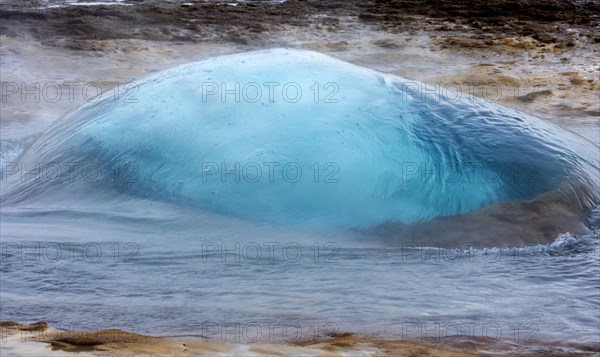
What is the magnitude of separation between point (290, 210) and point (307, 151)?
0.22 metres

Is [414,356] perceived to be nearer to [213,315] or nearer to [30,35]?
[213,315]

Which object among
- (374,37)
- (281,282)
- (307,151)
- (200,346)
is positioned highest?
(374,37)

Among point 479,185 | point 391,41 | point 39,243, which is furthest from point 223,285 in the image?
point 391,41

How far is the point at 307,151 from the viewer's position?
3.30m

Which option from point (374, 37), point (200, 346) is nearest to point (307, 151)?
point (200, 346)

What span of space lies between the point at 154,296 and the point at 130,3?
639 cm

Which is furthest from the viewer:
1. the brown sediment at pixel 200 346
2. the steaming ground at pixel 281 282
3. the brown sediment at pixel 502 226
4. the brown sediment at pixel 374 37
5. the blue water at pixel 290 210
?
the brown sediment at pixel 374 37

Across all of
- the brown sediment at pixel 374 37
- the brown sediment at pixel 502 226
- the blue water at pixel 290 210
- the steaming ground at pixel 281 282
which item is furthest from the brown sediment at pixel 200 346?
the brown sediment at pixel 374 37

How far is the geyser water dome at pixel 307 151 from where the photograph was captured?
3.29 meters

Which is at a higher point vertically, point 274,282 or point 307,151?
point 307,151

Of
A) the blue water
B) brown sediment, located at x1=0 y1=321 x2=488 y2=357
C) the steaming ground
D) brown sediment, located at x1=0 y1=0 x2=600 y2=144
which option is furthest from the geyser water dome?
brown sediment, located at x1=0 y1=0 x2=600 y2=144

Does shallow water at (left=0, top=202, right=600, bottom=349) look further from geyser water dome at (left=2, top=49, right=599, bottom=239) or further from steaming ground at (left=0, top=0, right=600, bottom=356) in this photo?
geyser water dome at (left=2, top=49, right=599, bottom=239)

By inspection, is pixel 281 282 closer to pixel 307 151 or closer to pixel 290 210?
pixel 290 210

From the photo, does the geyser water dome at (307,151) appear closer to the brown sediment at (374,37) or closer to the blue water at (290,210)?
the blue water at (290,210)
